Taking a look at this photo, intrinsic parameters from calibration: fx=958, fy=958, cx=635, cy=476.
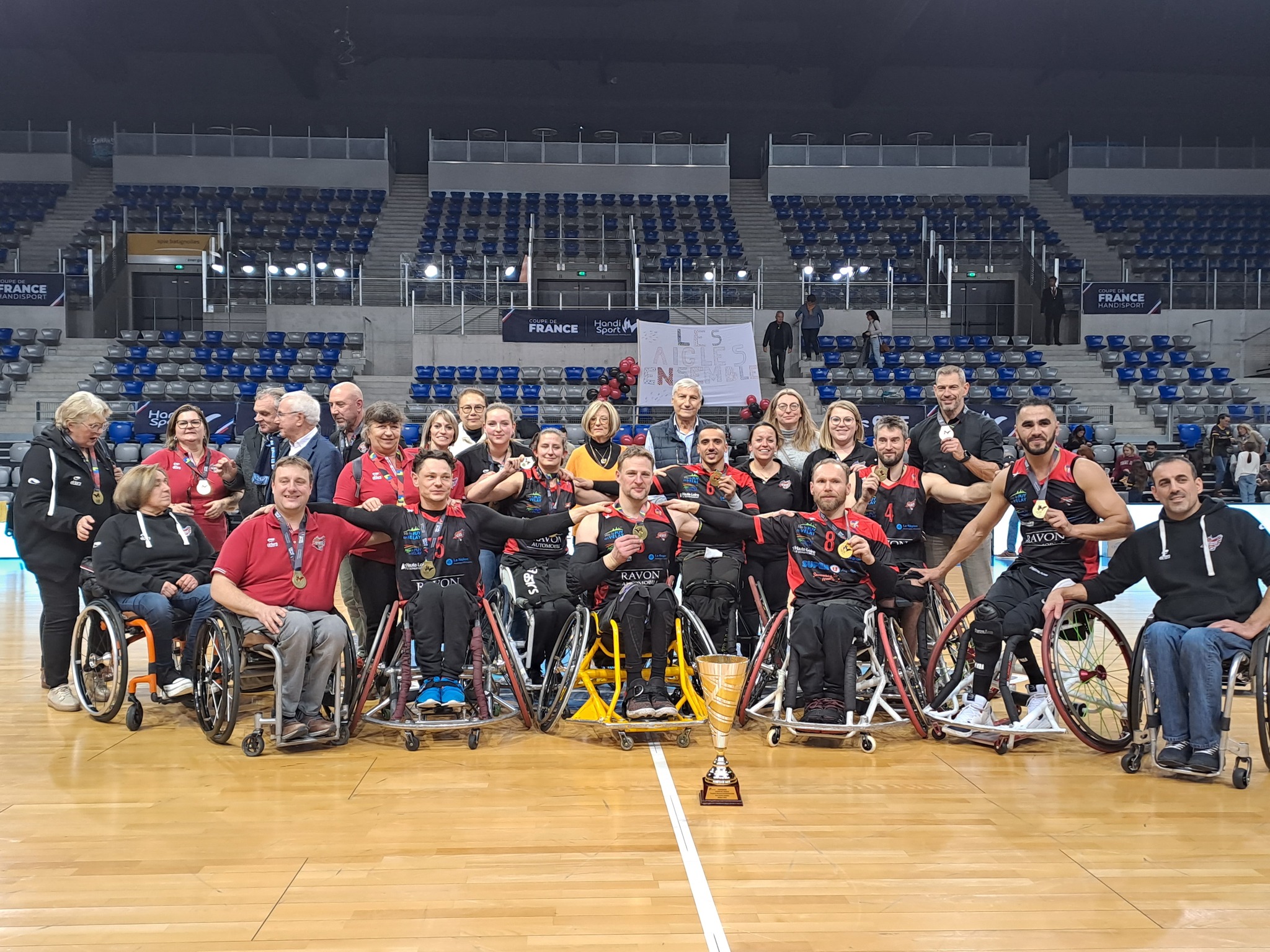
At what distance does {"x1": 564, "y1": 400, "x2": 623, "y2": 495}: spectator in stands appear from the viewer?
15.9ft

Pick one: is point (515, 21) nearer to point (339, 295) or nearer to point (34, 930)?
point (339, 295)

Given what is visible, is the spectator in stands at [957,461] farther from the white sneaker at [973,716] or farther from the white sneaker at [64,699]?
the white sneaker at [64,699]

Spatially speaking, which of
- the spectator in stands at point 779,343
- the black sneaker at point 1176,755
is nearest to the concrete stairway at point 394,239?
the spectator in stands at point 779,343

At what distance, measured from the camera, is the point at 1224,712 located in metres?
3.56

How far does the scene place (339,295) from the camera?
52.4 feet

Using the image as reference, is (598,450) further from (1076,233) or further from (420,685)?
(1076,233)

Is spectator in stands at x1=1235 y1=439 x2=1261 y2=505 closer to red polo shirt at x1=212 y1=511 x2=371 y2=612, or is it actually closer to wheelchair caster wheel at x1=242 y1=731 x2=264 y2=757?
red polo shirt at x1=212 y1=511 x2=371 y2=612

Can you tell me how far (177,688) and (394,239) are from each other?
1586 cm

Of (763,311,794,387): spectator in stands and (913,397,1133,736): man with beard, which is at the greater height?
(763,311,794,387): spectator in stands

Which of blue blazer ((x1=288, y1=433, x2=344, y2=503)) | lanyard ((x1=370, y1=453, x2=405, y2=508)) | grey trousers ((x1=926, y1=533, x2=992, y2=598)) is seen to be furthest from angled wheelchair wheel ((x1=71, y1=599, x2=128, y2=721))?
grey trousers ((x1=926, y1=533, x2=992, y2=598))

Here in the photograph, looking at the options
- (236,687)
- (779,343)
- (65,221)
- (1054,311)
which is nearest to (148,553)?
(236,687)

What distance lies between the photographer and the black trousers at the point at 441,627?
12.9 ft

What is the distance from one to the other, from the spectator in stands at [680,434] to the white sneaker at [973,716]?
5.88ft

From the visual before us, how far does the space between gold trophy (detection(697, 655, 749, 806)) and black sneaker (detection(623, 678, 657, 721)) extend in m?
0.61
